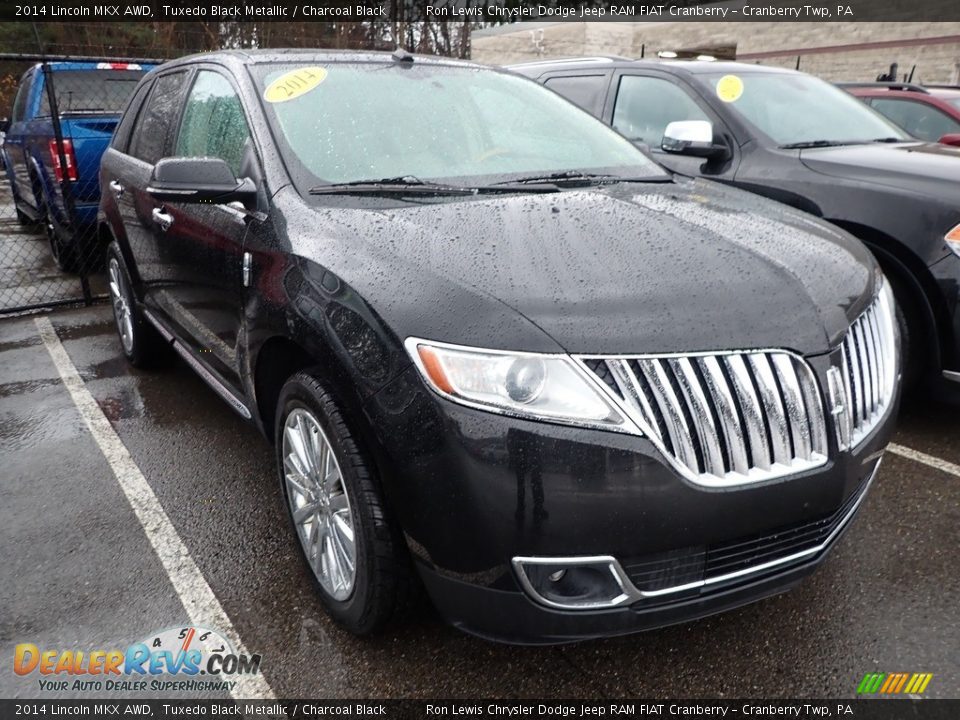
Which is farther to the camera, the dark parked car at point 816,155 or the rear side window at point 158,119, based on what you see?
the rear side window at point 158,119

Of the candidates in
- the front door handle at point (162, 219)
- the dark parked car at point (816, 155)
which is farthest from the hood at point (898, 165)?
the front door handle at point (162, 219)

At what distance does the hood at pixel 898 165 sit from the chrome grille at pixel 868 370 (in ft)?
4.55

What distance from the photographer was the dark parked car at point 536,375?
1646 mm

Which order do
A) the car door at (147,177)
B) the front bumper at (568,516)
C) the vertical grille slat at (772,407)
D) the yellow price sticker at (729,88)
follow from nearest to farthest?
the front bumper at (568,516)
the vertical grille slat at (772,407)
the car door at (147,177)
the yellow price sticker at (729,88)

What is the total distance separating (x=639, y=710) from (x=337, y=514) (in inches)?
38.7

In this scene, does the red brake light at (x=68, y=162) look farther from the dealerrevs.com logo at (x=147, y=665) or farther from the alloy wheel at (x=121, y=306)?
the dealerrevs.com logo at (x=147, y=665)

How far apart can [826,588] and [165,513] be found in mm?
2445

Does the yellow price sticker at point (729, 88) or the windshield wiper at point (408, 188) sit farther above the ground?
the yellow price sticker at point (729, 88)

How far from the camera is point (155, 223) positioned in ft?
11.2

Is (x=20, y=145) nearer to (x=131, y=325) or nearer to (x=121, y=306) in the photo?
(x=121, y=306)

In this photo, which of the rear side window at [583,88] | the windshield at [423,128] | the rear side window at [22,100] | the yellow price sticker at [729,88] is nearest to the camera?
the windshield at [423,128]

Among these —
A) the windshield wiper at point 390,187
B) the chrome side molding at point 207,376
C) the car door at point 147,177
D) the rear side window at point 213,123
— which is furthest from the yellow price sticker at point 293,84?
the chrome side molding at point 207,376

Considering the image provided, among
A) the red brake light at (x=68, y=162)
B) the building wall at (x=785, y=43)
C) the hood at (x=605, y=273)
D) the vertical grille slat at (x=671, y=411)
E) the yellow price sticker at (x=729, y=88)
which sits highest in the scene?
the building wall at (x=785, y=43)

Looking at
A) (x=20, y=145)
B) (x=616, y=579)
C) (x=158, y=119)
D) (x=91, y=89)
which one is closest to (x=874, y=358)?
(x=616, y=579)
